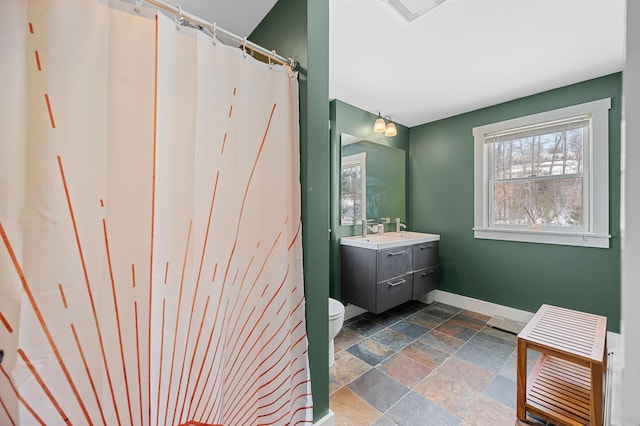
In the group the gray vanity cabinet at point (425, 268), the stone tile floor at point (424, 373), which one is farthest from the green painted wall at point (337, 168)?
the gray vanity cabinet at point (425, 268)

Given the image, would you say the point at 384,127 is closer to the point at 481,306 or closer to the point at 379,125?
the point at 379,125

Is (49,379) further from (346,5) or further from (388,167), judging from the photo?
(388,167)

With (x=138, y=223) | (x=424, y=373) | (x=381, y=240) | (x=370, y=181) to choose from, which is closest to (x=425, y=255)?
(x=381, y=240)

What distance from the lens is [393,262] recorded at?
2572mm

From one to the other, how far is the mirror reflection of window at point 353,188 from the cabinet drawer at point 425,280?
897mm

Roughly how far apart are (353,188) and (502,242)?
1702 millimetres

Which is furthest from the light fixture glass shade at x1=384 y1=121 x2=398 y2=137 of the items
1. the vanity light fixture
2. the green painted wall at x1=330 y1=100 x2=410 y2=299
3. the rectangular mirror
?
the green painted wall at x1=330 y1=100 x2=410 y2=299

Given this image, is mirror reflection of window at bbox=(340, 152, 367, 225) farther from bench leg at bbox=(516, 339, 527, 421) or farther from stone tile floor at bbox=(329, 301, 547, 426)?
bench leg at bbox=(516, 339, 527, 421)

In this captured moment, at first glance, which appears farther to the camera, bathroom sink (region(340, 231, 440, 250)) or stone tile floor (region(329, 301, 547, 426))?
bathroom sink (region(340, 231, 440, 250))

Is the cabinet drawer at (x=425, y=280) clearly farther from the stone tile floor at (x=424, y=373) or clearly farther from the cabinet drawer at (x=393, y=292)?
the stone tile floor at (x=424, y=373)

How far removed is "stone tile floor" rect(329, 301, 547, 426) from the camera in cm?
151

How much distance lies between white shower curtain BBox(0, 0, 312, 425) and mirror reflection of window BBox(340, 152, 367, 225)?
5.42 ft

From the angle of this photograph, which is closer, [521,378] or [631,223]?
[631,223]

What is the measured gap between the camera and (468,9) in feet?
4.96
